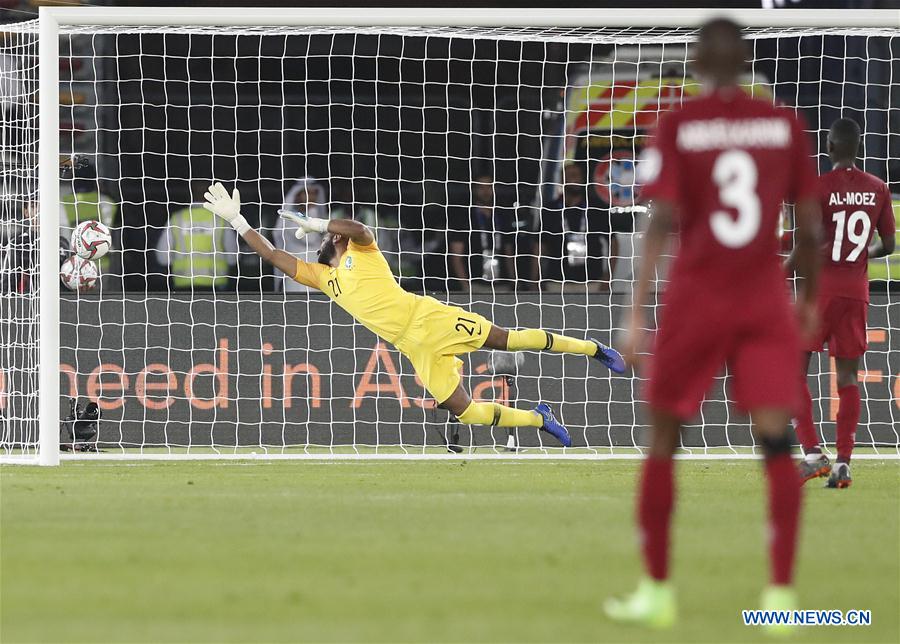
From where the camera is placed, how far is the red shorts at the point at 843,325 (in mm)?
8914

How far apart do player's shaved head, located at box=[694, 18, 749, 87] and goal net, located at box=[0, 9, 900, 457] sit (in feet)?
26.9

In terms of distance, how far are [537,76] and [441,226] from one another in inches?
64.8

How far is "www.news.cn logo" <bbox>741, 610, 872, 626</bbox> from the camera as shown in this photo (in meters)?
4.57

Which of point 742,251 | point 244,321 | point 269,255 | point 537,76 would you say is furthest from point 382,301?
point 742,251

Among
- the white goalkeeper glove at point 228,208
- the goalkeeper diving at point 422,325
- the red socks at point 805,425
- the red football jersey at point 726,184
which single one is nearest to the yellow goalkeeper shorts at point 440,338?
the goalkeeper diving at point 422,325

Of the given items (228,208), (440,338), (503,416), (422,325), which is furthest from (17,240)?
(503,416)

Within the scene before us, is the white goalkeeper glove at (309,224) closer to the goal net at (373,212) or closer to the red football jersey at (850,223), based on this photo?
the goal net at (373,212)

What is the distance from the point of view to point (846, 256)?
8891mm

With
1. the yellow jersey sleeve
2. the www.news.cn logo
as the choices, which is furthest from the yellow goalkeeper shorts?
the www.news.cn logo

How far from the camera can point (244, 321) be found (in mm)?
13430

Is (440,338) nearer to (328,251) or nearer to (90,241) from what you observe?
(328,251)

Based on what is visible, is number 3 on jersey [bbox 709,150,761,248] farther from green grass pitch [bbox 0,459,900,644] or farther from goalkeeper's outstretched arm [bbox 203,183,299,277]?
goalkeeper's outstretched arm [bbox 203,183,299,277]

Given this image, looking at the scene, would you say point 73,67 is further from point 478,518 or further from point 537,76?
point 478,518

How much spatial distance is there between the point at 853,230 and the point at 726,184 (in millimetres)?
4474
